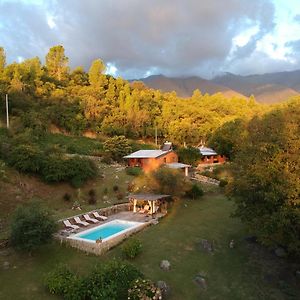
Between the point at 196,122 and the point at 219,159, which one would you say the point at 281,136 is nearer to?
the point at 219,159

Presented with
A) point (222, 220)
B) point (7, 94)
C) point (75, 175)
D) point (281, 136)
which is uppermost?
point (7, 94)

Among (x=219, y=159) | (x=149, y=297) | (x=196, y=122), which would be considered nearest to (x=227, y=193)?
(x=149, y=297)

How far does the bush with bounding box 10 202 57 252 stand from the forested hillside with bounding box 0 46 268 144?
23.6 meters

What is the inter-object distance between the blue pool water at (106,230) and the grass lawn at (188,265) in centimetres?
128

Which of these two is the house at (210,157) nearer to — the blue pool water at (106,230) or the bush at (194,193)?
the bush at (194,193)

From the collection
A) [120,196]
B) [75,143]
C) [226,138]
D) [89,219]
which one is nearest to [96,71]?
[75,143]

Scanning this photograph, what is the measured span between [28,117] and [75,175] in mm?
16917

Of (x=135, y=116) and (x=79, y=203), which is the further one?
(x=135, y=116)

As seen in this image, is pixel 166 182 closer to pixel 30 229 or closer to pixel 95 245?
pixel 95 245

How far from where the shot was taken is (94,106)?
2052 inches

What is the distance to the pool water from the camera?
1753 centimetres

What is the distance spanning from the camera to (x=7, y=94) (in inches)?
1674

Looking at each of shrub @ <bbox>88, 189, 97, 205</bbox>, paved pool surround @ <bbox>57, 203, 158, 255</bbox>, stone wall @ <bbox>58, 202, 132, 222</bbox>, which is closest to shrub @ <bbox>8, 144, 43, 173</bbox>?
shrub @ <bbox>88, 189, 97, 205</bbox>

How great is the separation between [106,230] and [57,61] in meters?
50.7
